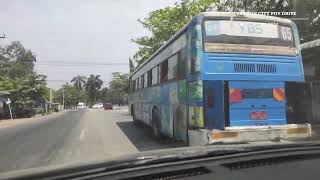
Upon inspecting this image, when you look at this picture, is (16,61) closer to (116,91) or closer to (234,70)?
(116,91)

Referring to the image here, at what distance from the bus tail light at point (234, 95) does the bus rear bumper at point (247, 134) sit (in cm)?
62

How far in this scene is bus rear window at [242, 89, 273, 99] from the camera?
12.5m

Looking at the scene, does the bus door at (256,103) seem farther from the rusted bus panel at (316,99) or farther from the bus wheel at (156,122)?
the rusted bus panel at (316,99)

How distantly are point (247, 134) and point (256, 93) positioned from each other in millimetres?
1028

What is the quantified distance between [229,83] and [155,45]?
27.8 metres

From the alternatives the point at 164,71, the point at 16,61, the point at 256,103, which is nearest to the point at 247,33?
the point at 256,103

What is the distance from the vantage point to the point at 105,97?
155 metres

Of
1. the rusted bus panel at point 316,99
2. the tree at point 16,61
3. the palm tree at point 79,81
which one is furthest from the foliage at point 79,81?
the rusted bus panel at point 316,99

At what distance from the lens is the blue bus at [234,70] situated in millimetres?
12219

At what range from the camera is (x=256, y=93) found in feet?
41.4

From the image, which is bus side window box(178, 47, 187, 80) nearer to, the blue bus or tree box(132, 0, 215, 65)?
the blue bus

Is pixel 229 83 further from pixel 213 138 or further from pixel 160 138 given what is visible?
pixel 160 138

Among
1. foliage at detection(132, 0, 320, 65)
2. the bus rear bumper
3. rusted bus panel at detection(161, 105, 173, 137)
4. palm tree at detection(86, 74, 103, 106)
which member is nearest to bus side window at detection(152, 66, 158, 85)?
rusted bus panel at detection(161, 105, 173, 137)

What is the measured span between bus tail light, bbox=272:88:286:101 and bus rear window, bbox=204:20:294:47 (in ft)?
3.49
